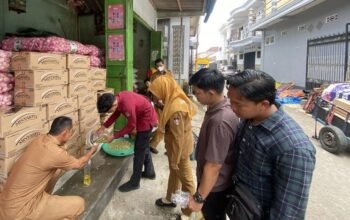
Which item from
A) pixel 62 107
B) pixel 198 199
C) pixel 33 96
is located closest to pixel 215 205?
pixel 198 199

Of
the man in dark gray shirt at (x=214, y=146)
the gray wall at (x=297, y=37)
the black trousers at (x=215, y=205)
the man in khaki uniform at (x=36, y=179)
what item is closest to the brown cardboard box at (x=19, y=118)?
the man in khaki uniform at (x=36, y=179)

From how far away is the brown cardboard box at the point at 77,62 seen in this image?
3361 millimetres

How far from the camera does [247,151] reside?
1405 millimetres

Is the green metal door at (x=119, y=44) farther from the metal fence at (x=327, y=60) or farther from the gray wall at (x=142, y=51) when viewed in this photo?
the metal fence at (x=327, y=60)

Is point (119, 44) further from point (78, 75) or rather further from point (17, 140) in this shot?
point (17, 140)

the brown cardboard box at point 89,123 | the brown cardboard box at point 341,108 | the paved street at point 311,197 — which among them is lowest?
the paved street at point 311,197

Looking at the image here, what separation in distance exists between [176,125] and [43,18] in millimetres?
3693

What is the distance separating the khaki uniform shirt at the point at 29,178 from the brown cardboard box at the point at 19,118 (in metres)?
0.47

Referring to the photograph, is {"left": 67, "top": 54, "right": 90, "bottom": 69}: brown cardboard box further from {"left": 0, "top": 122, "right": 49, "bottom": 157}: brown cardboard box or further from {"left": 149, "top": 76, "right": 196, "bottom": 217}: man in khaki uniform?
{"left": 149, "top": 76, "right": 196, "bottom": 217}: man in khaki uniform

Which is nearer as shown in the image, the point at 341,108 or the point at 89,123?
the point at 89,123

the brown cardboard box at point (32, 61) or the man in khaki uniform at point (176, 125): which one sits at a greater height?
the brown cardboard box at point (32, 61)

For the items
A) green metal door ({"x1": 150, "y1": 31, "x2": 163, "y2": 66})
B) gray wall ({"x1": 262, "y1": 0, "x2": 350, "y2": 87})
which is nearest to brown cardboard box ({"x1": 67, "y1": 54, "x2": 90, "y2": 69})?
green metal door ({"x1": 150, "y1": 31, "x2": 163, "y2": 66})

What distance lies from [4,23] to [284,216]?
4334 millimetres

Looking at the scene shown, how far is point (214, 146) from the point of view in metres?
1.61
